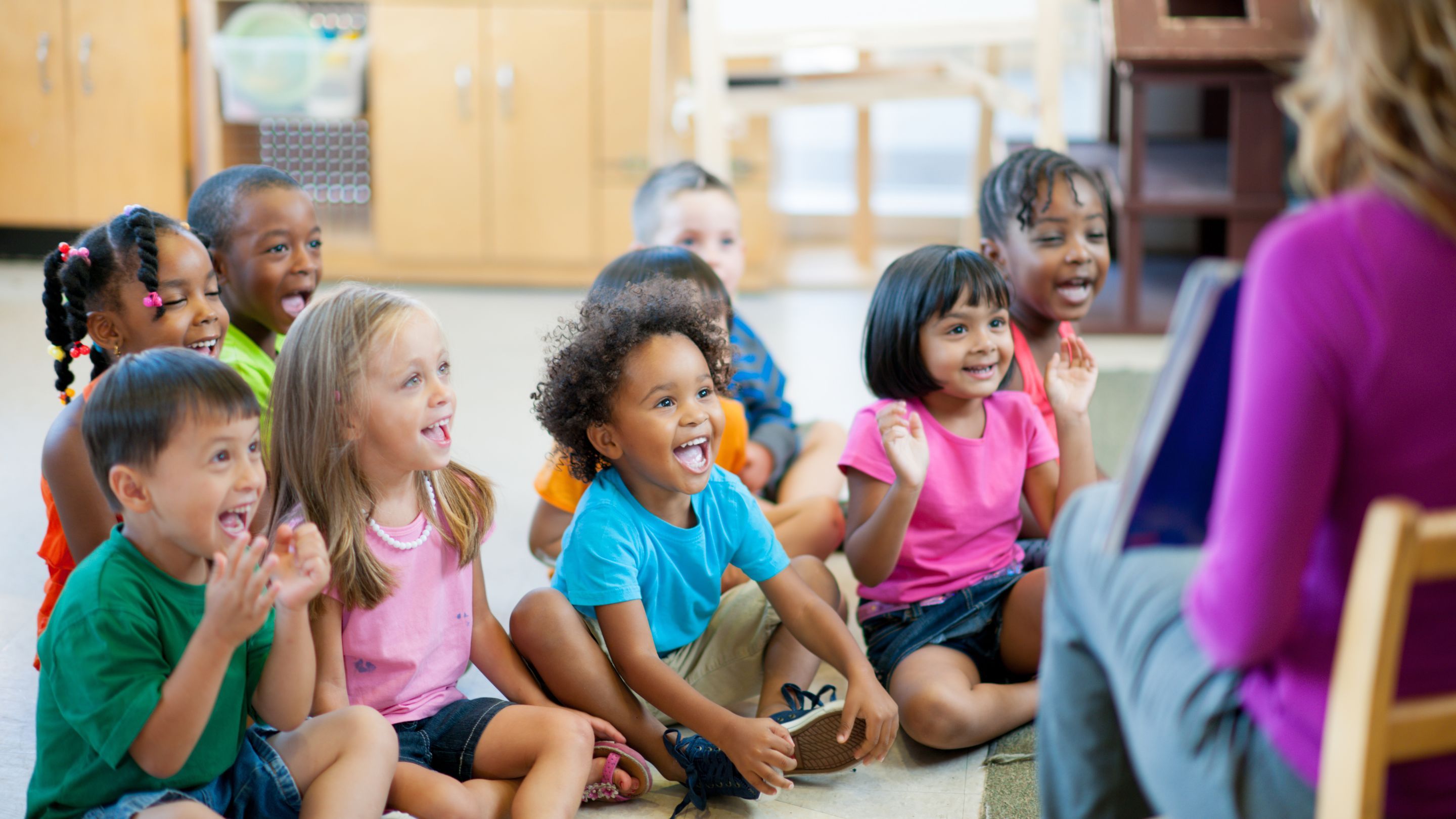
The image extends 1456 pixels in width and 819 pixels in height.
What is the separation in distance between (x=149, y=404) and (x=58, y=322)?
0.49 m

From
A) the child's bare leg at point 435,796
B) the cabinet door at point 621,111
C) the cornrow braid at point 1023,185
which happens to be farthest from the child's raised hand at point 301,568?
the cabinet door at point 621,111

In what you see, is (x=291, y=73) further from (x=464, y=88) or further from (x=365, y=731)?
(x=365, y=731)

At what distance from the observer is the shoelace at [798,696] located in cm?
133

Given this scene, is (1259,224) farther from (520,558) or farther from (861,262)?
(520,558)

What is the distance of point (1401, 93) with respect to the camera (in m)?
0.67

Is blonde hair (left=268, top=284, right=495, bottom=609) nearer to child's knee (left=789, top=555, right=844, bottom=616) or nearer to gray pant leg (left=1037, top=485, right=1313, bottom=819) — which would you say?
child's knee (left=789, top=555, right=844, bottom=616)

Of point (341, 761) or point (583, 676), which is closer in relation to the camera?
point (341, 761)

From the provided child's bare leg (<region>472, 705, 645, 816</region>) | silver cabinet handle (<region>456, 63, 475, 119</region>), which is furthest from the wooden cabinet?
child's bare leg (<region>472, 705, 645, 816</region>)

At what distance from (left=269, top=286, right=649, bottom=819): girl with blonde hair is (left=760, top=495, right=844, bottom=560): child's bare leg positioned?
50cm

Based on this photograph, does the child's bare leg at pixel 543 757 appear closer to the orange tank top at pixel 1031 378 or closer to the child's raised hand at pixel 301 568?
the child's raised hand at pixel 301 568

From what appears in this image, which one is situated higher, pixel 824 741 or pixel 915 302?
pixel 915 302

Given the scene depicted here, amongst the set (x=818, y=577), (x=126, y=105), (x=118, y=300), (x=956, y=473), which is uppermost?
(x=126, y=105)

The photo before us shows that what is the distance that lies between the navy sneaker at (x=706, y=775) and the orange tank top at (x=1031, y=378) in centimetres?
63

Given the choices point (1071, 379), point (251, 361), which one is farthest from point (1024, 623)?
point (251, 361)
